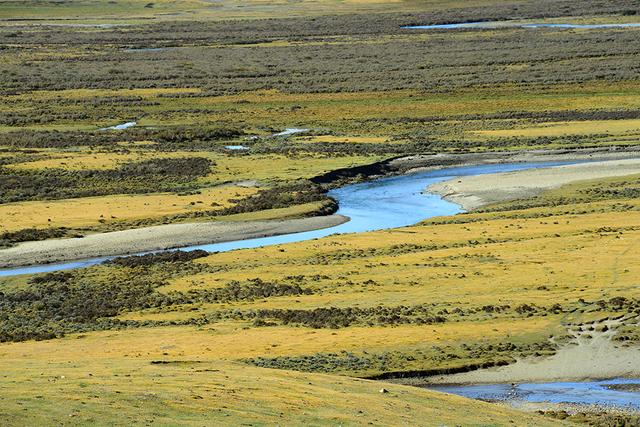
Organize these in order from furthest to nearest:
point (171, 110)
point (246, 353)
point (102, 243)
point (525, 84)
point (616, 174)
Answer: point (525, 84) → point (171, 110) → point (616, 174) → point (102, 243) → point (246, 353)

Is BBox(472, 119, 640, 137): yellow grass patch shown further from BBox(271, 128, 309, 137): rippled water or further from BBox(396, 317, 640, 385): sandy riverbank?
BBox(396, 317, 640, 385): sandy riverbank

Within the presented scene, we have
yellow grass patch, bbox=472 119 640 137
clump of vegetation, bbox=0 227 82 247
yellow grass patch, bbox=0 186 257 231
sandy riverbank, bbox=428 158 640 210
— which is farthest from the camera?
yellow grass patch, bbox=472 119 640 137

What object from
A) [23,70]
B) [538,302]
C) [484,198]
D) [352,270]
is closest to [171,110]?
[23,70]

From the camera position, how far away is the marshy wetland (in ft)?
101

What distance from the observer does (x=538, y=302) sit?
137 ft

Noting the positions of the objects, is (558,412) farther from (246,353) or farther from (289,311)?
(289,311)

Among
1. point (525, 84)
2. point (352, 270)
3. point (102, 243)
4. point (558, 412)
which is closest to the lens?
point (558, 412)

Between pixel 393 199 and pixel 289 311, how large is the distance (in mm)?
24392

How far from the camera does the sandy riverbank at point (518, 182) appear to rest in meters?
63.6

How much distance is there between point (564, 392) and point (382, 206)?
30190 mm

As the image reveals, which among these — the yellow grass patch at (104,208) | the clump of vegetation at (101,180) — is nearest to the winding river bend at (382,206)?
the yellow grass patch at (104,208)

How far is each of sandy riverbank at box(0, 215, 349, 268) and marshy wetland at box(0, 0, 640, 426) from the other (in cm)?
23

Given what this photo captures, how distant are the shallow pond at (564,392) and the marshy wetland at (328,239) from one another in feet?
0.38

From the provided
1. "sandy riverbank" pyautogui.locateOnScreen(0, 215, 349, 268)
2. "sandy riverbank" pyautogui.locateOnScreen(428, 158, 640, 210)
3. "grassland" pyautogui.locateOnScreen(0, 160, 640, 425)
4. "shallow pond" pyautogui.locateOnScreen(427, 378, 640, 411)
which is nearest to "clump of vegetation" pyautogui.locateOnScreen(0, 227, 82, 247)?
"sandy riverbank" pyautogui.locateOnScreen(0, 215, 349, 268)
